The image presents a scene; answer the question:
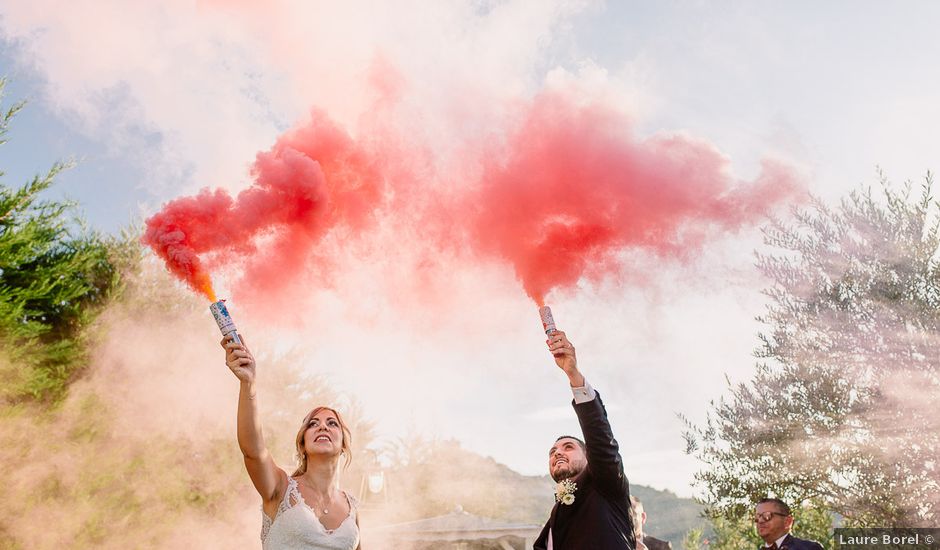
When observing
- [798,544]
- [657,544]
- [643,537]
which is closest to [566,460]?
[798,544]

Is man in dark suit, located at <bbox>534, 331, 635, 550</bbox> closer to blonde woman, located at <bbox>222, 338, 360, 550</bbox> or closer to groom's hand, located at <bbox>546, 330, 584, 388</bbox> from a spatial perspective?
groom's hand, located at <bbox>546, 330, 584, 388</bbox>

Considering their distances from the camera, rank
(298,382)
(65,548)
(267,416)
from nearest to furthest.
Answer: (65,548) → (267,416) → (298,382)

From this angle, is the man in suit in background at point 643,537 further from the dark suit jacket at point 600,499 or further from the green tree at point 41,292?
the green tree at point 41,292

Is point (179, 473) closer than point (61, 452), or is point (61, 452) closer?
point (61, 452)

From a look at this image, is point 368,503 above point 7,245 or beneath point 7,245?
beneath

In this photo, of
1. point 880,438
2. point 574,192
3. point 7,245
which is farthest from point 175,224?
point 880,438

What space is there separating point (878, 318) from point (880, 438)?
1.91 m

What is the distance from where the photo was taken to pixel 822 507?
1002cm

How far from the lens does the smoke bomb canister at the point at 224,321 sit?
322cm

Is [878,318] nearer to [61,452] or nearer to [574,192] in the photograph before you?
[574,192]

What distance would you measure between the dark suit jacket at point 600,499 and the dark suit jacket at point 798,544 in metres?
3.53

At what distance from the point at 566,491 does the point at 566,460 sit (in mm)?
247

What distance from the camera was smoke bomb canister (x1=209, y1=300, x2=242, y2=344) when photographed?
322cm

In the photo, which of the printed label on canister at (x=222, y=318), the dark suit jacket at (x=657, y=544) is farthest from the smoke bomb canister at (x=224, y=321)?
the dark suit jacket at (x=657, y=544)
